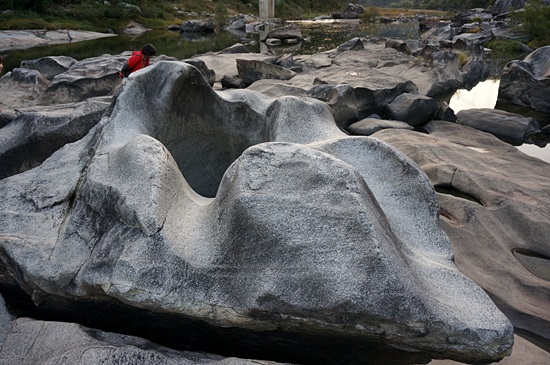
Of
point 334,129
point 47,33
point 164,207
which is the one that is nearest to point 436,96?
point 334,129

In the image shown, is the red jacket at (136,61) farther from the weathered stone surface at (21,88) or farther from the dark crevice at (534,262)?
the dark crevice at (534,262)

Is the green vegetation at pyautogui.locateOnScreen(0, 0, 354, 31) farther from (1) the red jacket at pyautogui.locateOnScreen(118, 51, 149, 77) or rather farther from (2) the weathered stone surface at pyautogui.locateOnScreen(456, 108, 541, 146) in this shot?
(2) the weathered stone surface at pyautogui.locateOnScreen(456, 108, 541, 146)

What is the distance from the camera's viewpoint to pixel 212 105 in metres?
3.46

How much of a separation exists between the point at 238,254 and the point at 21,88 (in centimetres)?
915

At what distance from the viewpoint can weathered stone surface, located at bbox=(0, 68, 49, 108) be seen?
8.38 metres

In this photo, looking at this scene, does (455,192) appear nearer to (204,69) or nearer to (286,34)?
(204,69)

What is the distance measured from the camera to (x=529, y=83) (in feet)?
31.7

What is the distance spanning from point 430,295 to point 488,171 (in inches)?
153

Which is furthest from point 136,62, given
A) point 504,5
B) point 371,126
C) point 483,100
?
point 504,5

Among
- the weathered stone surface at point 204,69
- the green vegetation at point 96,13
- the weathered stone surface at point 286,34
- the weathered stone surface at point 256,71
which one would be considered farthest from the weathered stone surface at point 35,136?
the green vegetation at point 96,13

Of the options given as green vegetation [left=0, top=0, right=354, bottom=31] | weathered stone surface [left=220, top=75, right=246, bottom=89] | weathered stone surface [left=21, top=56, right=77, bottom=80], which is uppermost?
weathered stone surface [left=220, top=75, right=246, bottom=89]

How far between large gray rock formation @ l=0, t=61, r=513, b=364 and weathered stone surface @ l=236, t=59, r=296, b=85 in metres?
7.76

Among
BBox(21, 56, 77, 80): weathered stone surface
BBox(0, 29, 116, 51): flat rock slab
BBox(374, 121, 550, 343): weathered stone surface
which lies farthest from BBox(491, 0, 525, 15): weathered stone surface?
BBox(374, 121, 550, 343): weathered stone surface

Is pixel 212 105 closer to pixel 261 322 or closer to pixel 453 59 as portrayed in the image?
pixel 261 322
